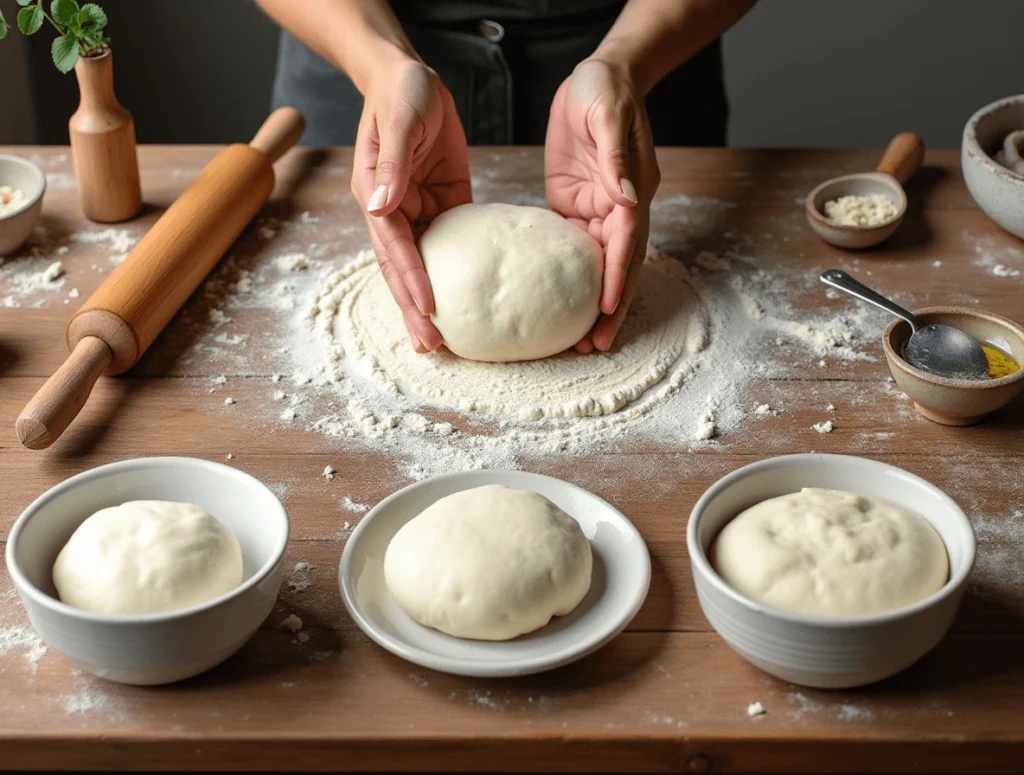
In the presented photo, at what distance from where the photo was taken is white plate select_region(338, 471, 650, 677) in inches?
40.1

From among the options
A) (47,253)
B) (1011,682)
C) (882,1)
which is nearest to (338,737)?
(1011,682)

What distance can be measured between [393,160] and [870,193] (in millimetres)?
847

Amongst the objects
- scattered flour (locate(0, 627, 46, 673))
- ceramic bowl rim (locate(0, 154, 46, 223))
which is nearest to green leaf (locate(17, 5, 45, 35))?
ceramic bowl rim (locate(0, 154, 46, 223))

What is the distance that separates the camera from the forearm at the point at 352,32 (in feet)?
5.78

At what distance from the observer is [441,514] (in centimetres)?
112

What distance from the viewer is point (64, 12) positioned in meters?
1.62

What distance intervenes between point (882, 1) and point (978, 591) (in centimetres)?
263

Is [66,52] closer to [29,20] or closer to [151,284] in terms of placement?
[29,20]

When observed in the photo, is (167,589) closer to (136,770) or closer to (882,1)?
(136,770)

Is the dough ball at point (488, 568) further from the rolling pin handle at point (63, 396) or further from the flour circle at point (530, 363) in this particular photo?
the rolling pin handle at point (63, 396)

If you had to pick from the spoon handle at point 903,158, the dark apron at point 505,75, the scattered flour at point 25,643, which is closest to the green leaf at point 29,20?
the dark apron at point 505,75

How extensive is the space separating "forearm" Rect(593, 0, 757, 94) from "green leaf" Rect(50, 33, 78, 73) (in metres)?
0.80

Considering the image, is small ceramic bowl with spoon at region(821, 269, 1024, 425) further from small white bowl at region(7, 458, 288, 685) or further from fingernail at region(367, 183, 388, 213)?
small white bowl at region(7, 458, 288, 685)

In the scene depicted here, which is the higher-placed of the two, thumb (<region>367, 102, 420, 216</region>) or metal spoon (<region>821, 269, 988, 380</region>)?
thumb (<region>367, 102, 420, 216</region>)
